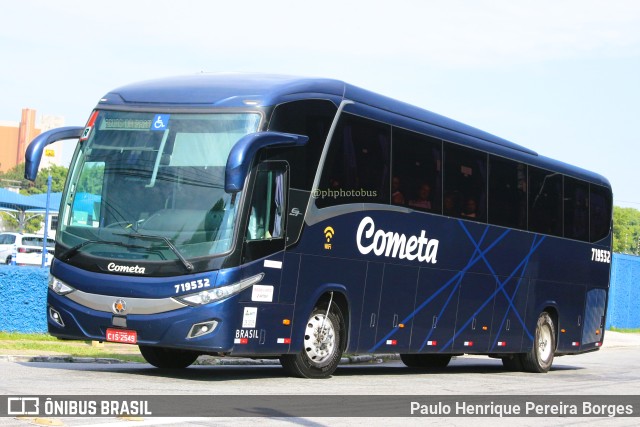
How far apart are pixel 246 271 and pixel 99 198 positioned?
6.70ft

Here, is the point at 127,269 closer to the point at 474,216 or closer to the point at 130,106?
the point at 130,106

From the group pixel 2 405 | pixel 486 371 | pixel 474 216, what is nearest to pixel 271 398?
pixel 2 405

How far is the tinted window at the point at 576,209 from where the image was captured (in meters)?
22.3

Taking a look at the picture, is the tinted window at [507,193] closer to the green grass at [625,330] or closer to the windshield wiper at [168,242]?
the windshield wiper at [168,242]

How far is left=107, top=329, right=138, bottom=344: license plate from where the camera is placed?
514 inches

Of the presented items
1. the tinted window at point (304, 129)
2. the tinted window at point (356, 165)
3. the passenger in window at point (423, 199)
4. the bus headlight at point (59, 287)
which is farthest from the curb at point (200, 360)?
the tinted window at point (304, 129)

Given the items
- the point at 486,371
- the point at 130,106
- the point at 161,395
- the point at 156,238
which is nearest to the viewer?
the point at 161,395

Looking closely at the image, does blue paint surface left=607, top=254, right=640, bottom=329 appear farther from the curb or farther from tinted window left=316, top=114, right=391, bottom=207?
tinted window left=316, top=114, right=391, bottom=207

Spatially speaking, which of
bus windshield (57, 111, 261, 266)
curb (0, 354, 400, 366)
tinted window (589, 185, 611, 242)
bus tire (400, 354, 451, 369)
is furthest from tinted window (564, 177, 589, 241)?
bus windshield (57, 111, 261, 266)

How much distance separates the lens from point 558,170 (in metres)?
22.2

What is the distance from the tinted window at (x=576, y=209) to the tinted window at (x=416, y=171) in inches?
216

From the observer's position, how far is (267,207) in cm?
1370

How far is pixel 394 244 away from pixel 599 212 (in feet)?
28.9

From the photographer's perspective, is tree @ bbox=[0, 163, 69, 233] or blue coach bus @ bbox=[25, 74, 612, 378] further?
tree @ bbox=[0, 163, 69, 233]
